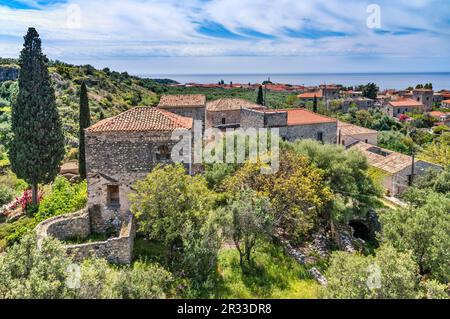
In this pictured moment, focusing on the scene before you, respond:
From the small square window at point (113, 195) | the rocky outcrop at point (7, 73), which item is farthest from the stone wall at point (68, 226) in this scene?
the rocky outcrop at point (7, 73)

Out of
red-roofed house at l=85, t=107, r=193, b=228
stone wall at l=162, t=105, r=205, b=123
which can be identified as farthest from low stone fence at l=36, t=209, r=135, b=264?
stone wall at l=162, t=105, r=205, b=123

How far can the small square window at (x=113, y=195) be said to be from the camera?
1706cm

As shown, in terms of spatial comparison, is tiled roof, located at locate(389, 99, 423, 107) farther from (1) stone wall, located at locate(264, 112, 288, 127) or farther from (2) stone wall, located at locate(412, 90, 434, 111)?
(1) stone wall, located at locate(264, 112, 288, 127)

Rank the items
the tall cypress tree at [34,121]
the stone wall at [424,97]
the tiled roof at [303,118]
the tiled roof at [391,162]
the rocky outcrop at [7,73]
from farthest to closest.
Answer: the stone wall at [424,97]
the rocky outcrop at [7,73]
the tiled roof at [303,118]
the tiled roof at [391,162]
the tall cypress tree at [34,121]

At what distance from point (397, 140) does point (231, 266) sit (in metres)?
46.3

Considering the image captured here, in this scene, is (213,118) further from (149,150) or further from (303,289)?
(303,289)

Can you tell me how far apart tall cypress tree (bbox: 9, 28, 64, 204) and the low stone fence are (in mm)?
8101

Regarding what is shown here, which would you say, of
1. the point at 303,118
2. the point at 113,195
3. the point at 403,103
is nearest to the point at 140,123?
the point at 113,195

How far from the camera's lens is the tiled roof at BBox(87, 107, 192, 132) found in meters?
16.4

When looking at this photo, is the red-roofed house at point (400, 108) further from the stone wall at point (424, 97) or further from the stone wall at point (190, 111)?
the stone wall at point (190, 111)

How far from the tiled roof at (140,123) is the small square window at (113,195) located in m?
2.76

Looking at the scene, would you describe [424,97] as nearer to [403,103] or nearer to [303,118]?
[403,103]
